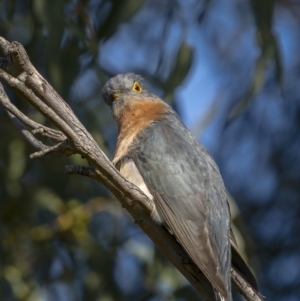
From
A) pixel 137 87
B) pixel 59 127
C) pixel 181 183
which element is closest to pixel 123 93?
pixel 137 87

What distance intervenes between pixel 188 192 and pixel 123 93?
0.87 meters

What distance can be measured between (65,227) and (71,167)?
1.61m

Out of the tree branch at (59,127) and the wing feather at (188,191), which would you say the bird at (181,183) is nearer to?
the wing feather at (188,191)

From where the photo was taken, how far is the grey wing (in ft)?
10.6

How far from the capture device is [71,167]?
9.12 feet

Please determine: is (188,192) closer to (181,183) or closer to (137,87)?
(181,183)

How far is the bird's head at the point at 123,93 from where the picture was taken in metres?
4.11

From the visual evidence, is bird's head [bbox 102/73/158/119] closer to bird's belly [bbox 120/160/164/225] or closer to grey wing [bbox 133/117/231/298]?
grey wing [bbox 133/117/231/298]

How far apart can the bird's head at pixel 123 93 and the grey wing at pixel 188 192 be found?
31cm

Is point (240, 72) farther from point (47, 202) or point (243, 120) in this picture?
point (47, 202)

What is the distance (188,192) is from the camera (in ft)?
11.5

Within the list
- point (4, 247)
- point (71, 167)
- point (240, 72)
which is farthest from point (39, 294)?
point (240, 72)

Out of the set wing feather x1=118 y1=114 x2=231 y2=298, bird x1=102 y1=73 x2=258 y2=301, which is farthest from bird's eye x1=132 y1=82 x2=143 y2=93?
wing feather x1=118 y1=114 x2=231 y2=298

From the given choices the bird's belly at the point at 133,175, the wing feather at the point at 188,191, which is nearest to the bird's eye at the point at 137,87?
the wing feather at the point at 188,191
